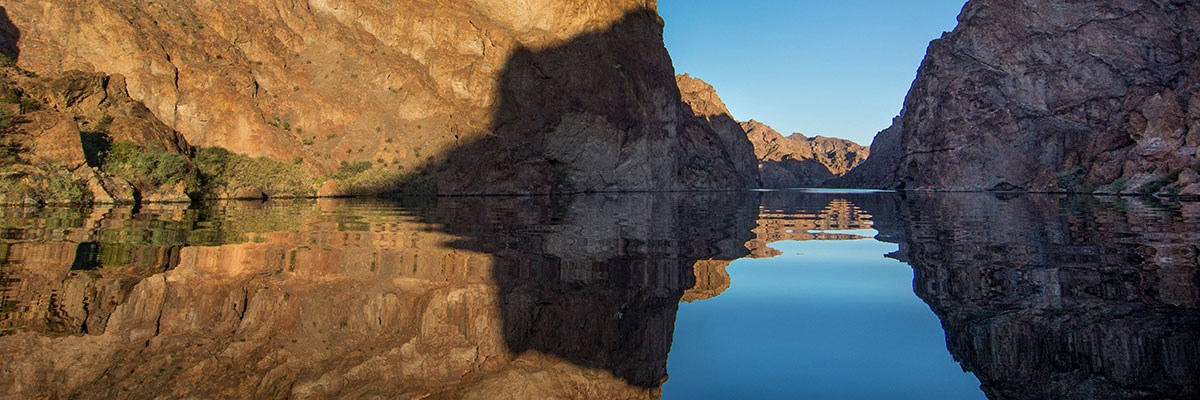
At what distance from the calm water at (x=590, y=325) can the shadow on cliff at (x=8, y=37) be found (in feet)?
137

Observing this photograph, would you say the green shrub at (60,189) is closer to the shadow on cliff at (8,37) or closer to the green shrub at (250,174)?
the green shrub at (250,174)

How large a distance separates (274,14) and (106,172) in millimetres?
31391

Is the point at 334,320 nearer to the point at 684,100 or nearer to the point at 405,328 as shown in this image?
the point at 405,328

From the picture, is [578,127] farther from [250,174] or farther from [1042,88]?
[1042,88]

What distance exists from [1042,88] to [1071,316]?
101747 millimetres

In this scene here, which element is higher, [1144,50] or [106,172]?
[1144,50]

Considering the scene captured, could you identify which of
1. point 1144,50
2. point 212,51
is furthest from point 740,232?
point 1144,50

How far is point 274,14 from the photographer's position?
58.4 meters

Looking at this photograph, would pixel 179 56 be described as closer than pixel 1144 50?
Yes

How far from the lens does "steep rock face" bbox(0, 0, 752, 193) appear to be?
4534cm

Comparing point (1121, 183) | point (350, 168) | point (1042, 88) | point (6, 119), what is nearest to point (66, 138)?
point (6, 119)

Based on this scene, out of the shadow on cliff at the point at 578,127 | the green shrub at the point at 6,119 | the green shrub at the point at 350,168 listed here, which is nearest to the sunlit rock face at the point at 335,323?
the green shrub at the point at 6,119

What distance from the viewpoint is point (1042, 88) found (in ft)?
286

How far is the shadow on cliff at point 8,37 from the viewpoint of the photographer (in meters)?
38.4
